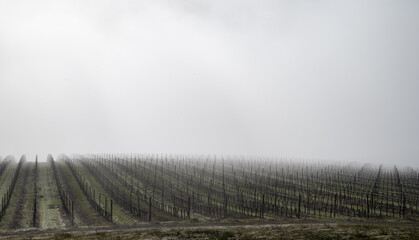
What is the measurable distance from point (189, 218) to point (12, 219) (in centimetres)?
3166

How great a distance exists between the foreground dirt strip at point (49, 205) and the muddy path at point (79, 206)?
7.88ft

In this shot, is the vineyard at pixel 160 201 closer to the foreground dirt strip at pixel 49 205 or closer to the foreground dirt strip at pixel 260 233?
the foreground dirt strip at pixel 49 205

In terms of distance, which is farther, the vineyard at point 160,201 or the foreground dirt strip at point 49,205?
the vineyard at point 160,201

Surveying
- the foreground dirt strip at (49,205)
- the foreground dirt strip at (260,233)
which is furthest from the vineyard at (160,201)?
the foreground dirt strip at (260,233)

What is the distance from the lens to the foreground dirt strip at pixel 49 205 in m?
49.0

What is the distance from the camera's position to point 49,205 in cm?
6272

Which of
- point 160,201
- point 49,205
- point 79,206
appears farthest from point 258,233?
point 49,205

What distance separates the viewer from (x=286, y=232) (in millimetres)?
35781

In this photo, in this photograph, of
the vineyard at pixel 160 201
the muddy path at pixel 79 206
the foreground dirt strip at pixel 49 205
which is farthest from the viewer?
the vineyard at pixel 160 201

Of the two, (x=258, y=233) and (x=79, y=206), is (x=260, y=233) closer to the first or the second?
(x=258, y=233)

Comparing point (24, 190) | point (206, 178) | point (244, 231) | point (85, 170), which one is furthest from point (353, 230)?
point (85, 170)

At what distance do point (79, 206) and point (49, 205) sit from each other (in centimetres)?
663

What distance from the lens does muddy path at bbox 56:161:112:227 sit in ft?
165

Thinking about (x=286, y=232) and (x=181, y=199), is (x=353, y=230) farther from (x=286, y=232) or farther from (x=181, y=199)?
(x=181, y=199)
